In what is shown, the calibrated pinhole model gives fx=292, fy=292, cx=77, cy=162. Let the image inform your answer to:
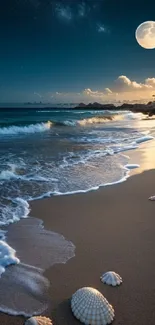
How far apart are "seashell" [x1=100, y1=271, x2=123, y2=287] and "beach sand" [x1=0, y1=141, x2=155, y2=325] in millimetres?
60

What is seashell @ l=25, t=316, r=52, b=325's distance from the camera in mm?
2900

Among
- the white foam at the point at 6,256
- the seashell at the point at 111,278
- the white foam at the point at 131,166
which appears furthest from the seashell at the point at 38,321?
the white foam at the point at 131,166

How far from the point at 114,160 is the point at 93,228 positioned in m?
6.80

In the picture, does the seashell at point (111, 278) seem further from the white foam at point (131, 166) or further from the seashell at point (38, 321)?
the white foam at point (131, 166)

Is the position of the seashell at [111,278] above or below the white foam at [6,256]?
above

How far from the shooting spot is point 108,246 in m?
4.62

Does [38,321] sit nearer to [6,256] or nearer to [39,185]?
[6,256]

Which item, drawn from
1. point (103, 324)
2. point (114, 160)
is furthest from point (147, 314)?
point (114, 160)

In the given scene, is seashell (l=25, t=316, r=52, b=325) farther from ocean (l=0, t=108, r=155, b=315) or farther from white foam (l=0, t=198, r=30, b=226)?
white foam (l=0, t=198, r=30, b=226)

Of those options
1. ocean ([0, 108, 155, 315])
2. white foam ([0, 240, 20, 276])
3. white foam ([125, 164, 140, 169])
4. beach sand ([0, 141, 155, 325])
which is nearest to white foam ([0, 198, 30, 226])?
ocean ([0, 108, 155, 315])

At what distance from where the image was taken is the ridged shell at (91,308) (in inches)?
118

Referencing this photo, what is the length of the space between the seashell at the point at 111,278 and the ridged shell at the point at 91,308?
0.49m

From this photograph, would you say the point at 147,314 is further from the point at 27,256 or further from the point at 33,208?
the point at 33,208

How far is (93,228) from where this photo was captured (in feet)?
17.4
